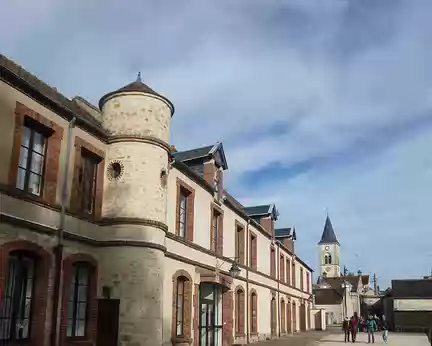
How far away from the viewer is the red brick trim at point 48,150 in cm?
1095

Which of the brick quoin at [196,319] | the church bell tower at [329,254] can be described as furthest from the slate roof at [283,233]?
the church bell tower at [329,254]

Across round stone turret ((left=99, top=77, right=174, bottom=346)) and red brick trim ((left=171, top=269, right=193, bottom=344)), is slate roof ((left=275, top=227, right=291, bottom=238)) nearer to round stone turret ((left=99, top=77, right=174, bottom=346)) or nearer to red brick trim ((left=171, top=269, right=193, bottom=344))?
red brick trim ((left=171, top=269, right=193, bottom=344))

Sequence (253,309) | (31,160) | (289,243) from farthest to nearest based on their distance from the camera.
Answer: (289,243)
(253,309)
(31,160)

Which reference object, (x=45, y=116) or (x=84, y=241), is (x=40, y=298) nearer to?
(x=84, y=241)

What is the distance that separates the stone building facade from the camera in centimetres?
1105

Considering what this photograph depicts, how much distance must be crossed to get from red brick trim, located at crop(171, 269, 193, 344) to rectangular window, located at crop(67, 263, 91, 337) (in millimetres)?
3745

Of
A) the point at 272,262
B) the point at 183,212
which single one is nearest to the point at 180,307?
the point at 183,212

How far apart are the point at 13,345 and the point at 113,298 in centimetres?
325

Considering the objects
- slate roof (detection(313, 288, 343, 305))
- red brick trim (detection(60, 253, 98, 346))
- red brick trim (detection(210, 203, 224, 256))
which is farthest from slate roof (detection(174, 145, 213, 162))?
slate roof (detection(313, 288, 343, 305))

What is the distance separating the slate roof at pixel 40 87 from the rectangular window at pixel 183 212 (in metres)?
4.27

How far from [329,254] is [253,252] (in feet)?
278

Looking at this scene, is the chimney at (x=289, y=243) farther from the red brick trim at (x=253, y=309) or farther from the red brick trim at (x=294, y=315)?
the red brick trim at (x=253, y=309)

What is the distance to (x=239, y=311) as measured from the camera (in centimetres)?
2312

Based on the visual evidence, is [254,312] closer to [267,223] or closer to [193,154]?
[267,223]
